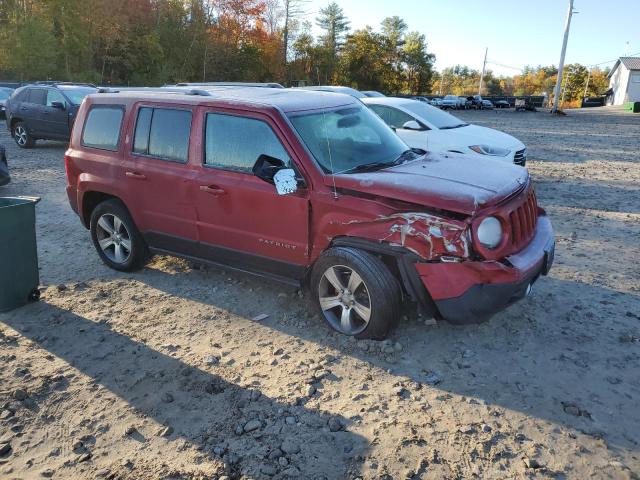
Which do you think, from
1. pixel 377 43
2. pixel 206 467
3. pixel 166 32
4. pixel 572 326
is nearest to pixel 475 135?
pixel 572 326

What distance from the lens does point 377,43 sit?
7681 cm

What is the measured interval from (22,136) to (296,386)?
46.5 feet

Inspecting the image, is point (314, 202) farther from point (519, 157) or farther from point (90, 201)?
point (519, 157)

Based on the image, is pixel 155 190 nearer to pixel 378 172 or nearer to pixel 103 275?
pixel 103 275

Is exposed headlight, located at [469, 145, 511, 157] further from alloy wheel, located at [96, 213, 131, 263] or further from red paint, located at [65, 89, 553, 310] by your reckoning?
alloy wheel, located at [96, 213, 131, 263]

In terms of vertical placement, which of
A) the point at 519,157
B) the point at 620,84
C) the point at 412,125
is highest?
the point at 620,84

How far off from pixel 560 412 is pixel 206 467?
7.00 feet

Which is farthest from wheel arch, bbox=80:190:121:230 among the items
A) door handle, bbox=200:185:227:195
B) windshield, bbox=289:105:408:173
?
windshield, bbox=289:105:408:173

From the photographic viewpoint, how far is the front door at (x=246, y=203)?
4215mm

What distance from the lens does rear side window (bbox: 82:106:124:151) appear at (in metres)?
5.28

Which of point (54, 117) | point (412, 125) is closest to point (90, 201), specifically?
point (412, 125)

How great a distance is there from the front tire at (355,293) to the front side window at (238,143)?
91 centimetres

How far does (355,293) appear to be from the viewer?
4.05 m

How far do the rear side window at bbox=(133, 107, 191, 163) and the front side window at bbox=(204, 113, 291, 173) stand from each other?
0.28m
